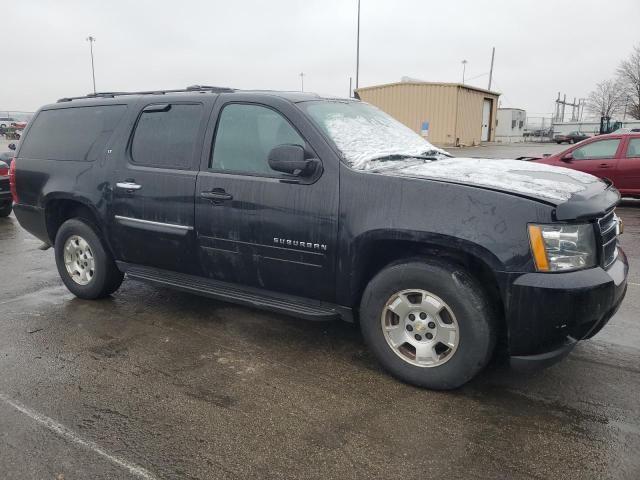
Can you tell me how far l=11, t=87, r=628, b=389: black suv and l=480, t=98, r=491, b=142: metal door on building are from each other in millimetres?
36815

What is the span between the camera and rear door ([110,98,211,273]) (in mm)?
4062

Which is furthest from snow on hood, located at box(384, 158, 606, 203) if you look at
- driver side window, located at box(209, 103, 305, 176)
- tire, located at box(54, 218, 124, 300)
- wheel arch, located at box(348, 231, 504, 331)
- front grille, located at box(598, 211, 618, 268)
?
tire, located at box(54, 218, 124, 300)

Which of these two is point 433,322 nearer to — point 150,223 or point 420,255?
point 420,255

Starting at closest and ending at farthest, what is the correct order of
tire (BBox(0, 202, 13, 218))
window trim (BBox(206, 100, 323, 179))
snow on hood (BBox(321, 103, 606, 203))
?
snow on hood (BBox(321, 103, 606, 203)) → window trim (BBox(206, 100, 323, 179)) → tire (BBox(0, 202, 13, 218))

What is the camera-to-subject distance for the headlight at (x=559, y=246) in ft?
9.27

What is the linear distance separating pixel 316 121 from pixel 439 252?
1242 millimetres

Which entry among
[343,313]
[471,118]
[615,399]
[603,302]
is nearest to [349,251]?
[343,313]

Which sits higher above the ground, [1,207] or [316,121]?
[316,121]

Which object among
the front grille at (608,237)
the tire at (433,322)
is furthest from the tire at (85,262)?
the front grille at (608,237)

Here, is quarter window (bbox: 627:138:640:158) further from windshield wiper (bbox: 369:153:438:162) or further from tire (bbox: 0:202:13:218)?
tire (bbox: 0:202:13:218)

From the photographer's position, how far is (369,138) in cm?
387

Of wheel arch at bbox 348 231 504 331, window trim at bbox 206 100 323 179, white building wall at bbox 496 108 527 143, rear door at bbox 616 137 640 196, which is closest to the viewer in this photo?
wheel arch at bbox 348 231 504 331

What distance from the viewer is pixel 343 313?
3.56 meters

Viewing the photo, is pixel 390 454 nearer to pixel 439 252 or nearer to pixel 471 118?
pixel 439 252
